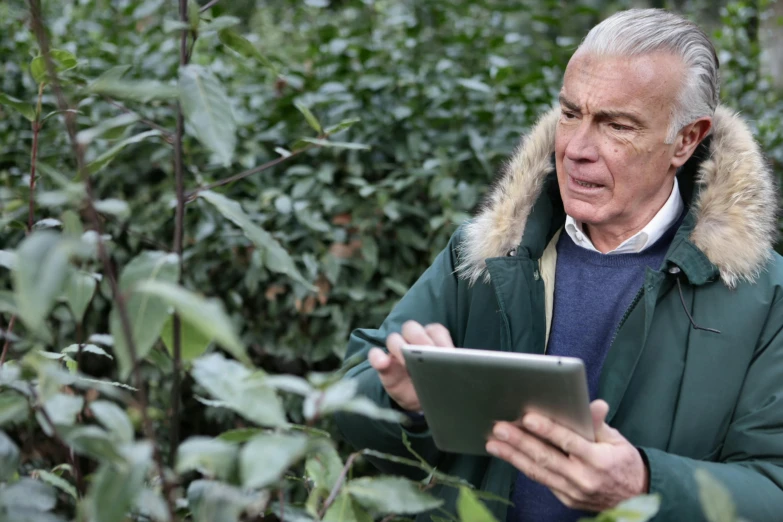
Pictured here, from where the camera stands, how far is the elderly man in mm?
1898

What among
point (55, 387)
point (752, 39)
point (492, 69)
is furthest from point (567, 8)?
point (55, 387)

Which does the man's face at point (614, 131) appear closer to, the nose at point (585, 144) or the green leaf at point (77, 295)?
the nose at point (585, 144)

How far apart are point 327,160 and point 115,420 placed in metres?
2.88

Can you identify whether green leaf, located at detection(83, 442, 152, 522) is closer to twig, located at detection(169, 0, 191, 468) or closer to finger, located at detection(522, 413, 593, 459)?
twig, located at detection(169, 0, 191, 468)

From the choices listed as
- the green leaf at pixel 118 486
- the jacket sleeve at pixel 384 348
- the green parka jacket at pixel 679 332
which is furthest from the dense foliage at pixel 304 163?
the green leaf at pixel 118 486

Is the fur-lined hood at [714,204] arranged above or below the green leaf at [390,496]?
below

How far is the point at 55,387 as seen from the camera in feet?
3.43

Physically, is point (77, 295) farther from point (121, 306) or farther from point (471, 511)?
point (471, 511)

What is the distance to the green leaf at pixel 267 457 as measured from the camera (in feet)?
2.82

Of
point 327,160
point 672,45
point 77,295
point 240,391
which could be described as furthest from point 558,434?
point 327,160

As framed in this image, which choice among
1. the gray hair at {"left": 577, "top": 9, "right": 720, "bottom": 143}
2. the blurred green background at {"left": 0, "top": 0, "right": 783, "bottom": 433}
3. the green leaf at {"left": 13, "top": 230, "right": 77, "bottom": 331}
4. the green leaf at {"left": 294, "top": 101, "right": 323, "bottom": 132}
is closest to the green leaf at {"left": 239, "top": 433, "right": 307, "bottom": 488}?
the green leaf at {"left": 13, "top": 230, "right": 77, "bottom": 331}

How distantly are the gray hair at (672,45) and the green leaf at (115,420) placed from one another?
155 centimetres

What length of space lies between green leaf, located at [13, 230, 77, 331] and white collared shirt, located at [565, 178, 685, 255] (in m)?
1.60

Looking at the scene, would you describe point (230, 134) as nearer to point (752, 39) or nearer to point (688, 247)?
point (688, 247)
